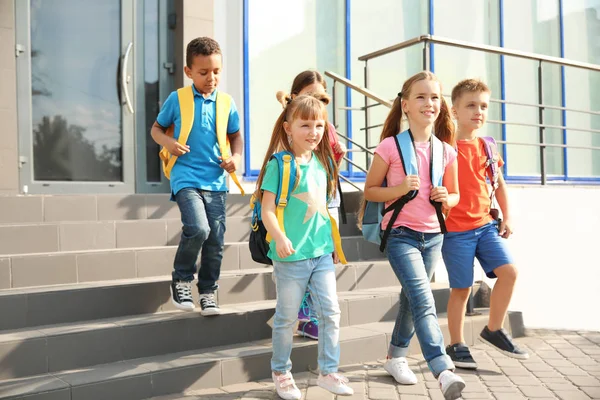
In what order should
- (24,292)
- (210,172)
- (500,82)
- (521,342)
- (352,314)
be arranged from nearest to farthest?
1. (24,292)
2. (210,172)
3. (352,314)
4. (521,342)
5. (500,82)

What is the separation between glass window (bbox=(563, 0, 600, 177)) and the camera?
37.6 feet

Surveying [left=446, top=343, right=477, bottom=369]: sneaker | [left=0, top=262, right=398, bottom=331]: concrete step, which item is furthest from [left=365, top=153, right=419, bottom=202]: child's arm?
[left=0, top=262, right=398, bottom=331]: concrete step

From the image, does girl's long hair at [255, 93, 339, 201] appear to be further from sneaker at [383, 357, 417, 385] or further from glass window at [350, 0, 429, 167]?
glass window at [350, 0, 429, 167]

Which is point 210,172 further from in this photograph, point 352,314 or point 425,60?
point 425,60

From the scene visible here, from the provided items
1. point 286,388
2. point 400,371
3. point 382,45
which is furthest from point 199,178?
point 382,45

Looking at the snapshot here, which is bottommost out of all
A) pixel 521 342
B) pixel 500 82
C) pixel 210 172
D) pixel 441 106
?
pixel 521 342

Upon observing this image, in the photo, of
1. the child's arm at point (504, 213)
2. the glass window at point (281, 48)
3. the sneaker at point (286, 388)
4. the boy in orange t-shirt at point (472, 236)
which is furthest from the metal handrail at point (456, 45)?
the sneaker at point (286, 388)

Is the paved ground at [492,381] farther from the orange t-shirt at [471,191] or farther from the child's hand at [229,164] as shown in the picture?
the child's hand at [229,164]

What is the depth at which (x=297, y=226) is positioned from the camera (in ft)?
12.3

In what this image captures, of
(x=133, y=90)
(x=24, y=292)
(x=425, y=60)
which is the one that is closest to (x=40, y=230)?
(x=24, y=292)

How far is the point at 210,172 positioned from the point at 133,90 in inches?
104

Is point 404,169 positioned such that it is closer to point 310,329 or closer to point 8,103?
point 310,329

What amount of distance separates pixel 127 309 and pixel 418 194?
1.92 meters

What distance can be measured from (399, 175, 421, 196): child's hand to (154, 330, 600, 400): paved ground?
111cm
